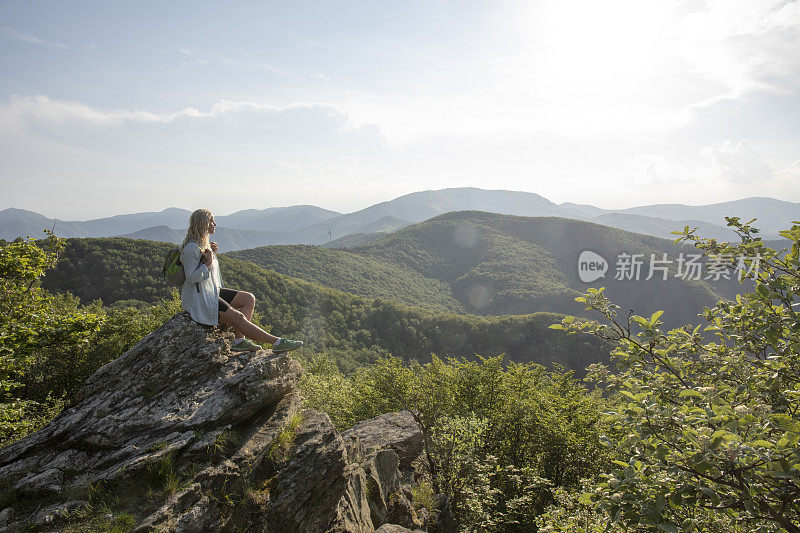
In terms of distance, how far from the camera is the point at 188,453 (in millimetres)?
5965

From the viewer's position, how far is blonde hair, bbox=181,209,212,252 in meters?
7.06

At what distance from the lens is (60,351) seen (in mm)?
17578

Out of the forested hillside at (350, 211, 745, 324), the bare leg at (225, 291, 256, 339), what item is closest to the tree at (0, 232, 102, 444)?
the bare leg at (225, 291, 256, 339)

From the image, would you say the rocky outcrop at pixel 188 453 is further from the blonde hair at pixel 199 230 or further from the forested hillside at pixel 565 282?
the forested hillside at pixel 565 282

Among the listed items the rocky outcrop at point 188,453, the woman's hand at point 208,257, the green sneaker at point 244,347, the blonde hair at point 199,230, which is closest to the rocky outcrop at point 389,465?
the rocky outcrop at point 188,453

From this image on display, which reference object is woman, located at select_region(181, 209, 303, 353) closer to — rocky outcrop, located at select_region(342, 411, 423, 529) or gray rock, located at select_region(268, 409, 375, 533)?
gray rock, located at select_region(268, 409, 375, 533)

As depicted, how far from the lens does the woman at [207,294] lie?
686cm

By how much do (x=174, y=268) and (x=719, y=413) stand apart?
26.7ft

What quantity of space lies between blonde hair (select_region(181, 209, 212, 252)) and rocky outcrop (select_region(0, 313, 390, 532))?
159cm

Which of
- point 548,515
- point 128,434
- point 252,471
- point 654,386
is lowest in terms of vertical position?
point 548,515

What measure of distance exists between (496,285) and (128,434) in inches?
6560

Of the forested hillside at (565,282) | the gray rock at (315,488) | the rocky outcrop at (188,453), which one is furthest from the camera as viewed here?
the forested hillside at (565,282)

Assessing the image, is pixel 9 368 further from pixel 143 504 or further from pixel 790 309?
pixel 790 309

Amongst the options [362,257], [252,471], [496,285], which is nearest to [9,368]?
[252,471]
